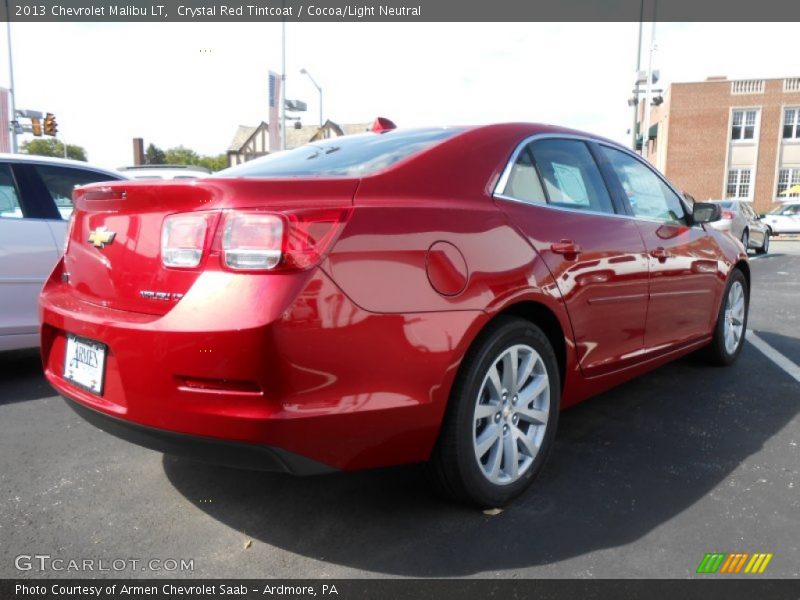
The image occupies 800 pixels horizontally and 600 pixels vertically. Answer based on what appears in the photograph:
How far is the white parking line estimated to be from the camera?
15.4 ft

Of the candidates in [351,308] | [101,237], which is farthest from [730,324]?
[101,237]

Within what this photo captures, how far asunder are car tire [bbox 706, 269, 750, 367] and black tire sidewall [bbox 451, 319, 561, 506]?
2.33 meters

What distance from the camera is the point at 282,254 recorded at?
6.64 feet

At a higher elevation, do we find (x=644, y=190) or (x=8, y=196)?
(x=644, y=190)

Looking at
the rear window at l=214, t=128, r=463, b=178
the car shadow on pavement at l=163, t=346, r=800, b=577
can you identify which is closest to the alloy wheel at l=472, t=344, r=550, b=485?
the car shadow on pavement at l=163, t=346, r=800, b=577

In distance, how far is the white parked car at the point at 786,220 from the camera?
25078 millimetres

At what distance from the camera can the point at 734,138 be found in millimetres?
40594

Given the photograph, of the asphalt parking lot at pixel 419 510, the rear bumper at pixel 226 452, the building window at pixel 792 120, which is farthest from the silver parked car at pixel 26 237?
the building window at pixel 792 120

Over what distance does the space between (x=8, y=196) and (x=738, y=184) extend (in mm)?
44462

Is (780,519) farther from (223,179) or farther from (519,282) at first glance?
(223,179)

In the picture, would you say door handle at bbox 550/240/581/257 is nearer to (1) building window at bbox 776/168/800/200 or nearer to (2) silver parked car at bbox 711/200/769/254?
(2) silver parked car at bbox 711/200/769/254

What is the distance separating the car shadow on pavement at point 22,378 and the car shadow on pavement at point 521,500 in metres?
1.68

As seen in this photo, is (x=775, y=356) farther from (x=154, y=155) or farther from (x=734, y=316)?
(x=154, y=155)
